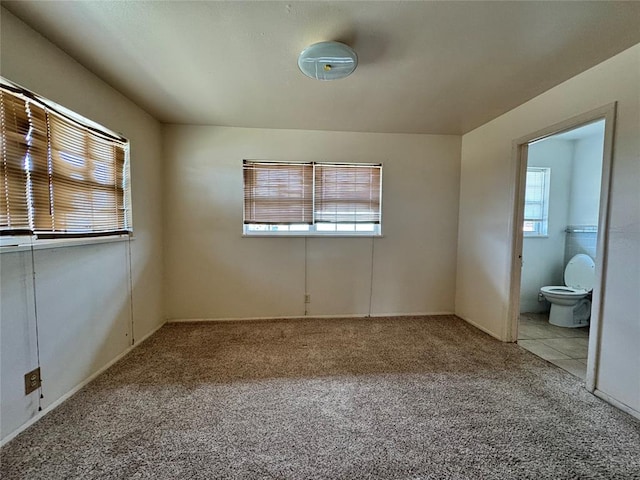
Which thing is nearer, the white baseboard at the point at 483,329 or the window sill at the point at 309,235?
the white baseboard at the point at 483,329

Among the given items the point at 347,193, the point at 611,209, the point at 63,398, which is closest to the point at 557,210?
the point at 611,209

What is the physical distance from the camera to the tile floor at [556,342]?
243 centimetres

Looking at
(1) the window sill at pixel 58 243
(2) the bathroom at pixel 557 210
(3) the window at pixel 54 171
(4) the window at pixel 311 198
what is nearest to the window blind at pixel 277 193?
(4) the window at pixel 311 198

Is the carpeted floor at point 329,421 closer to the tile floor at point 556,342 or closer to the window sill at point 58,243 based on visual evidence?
the tile floor at point 556,342

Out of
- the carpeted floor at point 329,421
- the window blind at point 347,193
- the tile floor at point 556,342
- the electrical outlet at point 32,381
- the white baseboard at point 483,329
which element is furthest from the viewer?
the window blind at point 347,193

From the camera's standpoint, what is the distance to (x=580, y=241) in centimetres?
366

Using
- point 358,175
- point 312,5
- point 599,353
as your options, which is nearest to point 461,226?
point 358,175

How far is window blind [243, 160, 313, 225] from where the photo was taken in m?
3.37

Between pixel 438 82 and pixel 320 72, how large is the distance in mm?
1015

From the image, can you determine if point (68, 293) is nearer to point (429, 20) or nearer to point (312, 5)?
point (312, 5)

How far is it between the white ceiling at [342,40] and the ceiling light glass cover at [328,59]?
2.4 inches

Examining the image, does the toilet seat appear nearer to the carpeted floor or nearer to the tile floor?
the tile floor

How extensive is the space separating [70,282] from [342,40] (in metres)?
2.47

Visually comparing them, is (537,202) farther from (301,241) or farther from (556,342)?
(301,241)
